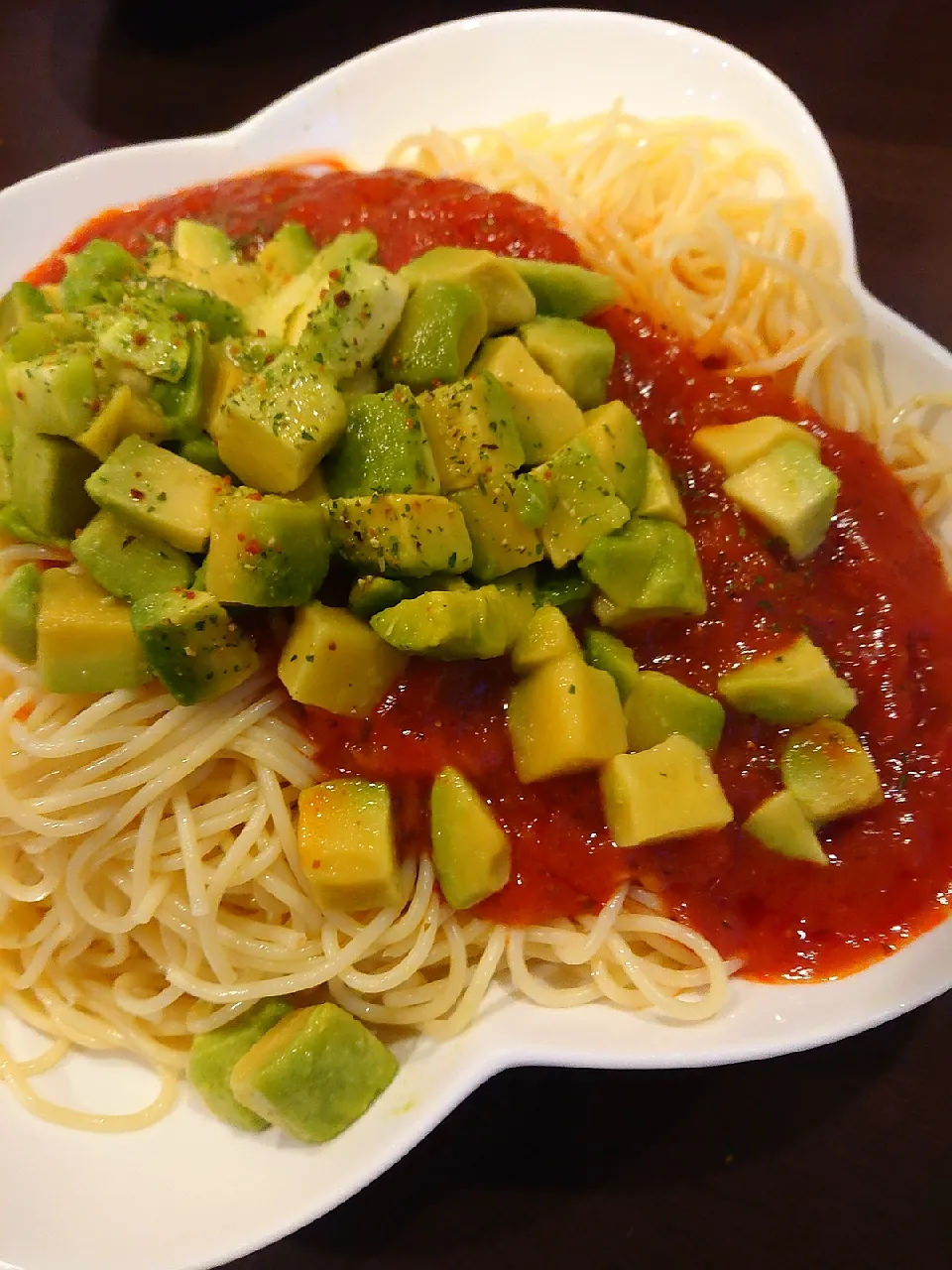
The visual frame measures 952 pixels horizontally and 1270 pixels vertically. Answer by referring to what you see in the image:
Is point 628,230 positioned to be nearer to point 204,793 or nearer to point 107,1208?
point 204,793

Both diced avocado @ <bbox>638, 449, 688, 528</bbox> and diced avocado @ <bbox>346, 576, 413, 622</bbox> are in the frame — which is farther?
diced avocado @ <bbox>638, 449, 688, 528</bbox>

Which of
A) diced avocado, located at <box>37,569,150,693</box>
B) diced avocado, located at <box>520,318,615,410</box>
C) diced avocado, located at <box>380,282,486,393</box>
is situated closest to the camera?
diced avocado, located at <box>37,569,150,693</box>

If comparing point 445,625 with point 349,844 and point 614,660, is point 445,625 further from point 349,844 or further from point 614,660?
point 349,844

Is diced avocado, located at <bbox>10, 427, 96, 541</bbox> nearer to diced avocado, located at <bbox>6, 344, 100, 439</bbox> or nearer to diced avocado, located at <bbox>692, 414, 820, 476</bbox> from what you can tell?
diced avocado, located at <bbox>6, 344, 100, 439</bbox>

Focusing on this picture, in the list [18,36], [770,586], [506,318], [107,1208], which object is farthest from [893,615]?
[18,36]

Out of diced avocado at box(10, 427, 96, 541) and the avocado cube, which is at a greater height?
diced avocado at box(10, 427, 96, 541)

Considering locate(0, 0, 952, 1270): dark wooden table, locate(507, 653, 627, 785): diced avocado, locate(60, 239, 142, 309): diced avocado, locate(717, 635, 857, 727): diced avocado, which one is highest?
locate(60, 239, 142, 309): diced avocado

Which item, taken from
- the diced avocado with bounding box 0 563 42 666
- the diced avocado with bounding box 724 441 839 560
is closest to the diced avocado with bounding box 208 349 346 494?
the diced avocado with bounding box 0 563 42 666
